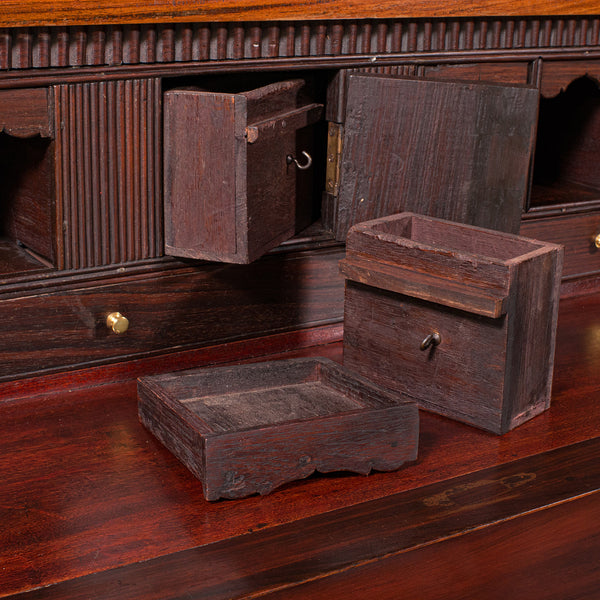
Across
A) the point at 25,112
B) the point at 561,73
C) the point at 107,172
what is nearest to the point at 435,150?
the point at 561,73

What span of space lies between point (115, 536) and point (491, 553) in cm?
49

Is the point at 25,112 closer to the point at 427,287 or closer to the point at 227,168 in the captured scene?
the point at 227,168

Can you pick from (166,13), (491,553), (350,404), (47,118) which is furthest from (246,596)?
(166,13)

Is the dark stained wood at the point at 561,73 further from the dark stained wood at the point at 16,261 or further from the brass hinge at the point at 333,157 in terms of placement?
the dark stained wood at the point at 16,261

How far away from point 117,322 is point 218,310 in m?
0.22

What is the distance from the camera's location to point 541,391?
1.63m

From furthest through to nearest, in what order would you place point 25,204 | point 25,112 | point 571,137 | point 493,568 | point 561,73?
point 571,137, point 561,73, point 25,204, point 25,112, point 493,568

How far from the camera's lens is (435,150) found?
1.74 metres

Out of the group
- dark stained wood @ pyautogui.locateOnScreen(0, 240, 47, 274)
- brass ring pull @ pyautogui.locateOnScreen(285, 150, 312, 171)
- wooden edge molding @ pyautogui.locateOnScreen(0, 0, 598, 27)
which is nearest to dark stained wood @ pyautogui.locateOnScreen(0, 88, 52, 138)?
wooden edge molding @ pyautogui.locateOnScreen(0, 0, 598, 27)

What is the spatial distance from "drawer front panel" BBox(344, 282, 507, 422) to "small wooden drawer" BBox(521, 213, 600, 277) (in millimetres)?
595

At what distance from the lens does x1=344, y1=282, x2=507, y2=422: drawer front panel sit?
4.98 feet

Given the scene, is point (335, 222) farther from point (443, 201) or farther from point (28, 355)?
point (28, 355)

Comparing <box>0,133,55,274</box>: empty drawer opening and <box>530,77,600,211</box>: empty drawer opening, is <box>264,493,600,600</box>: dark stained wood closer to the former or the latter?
<box>0,133,55,274</box>: empty drawer opening

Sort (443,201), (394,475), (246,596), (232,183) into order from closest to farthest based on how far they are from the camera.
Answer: (246,596)
(394,475)
(232,183)
(443,201)
